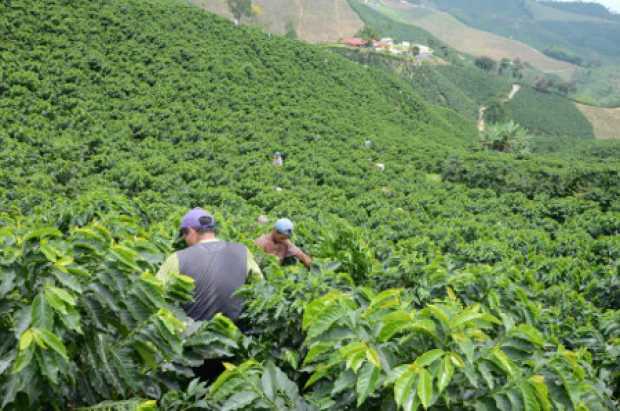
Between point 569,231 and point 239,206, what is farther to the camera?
point 569,231

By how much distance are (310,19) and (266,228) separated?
92364mm

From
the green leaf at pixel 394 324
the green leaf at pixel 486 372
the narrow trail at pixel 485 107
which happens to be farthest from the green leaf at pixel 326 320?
the narrow trail at pixel 485 107

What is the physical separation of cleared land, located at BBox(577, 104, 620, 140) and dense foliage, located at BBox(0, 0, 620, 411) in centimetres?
4393

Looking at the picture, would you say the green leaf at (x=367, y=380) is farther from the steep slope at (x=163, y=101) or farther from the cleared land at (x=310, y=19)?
the cleared land at (x=310, y=19)

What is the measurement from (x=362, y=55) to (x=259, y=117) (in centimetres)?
4802

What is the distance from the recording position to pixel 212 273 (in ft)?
10.9

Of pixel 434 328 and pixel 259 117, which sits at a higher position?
pixel 434 328

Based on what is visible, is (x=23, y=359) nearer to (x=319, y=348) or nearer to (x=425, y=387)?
(x=319, y=348)

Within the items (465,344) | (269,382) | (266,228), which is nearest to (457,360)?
(465,344)

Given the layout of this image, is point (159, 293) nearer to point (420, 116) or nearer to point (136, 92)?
point (136, 92)

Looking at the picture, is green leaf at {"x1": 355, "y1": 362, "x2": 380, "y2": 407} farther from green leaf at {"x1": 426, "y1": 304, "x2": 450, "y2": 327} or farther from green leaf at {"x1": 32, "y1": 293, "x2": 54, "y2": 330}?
green leaf at {"x1": 32, "y1": 293, "x2": 54, "y2": 330}

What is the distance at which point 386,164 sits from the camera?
20281 millimetres

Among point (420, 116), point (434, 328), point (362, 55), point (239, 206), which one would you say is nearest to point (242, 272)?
→ point (434, 328)

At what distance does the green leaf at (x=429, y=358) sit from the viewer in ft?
6.26
